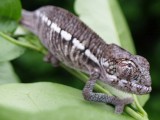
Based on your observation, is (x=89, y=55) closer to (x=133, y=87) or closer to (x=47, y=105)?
(x=133, y=87)

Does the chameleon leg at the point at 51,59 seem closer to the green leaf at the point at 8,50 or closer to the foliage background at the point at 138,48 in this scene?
the green leaf at the point at 8,50

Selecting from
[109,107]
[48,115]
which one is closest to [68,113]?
[48,115]

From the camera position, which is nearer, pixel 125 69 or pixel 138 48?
pixel 125 69

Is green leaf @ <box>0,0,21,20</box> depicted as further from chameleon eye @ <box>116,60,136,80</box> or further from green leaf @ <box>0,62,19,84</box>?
chameleon eye @ <box>116,60,136,80</box>

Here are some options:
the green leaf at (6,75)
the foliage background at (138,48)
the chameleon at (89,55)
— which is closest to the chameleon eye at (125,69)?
the chameleon at (89,55)

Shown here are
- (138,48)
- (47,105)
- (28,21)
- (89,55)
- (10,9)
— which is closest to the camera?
(47,105)

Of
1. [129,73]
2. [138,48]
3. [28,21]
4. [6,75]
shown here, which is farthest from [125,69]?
[138,48]
